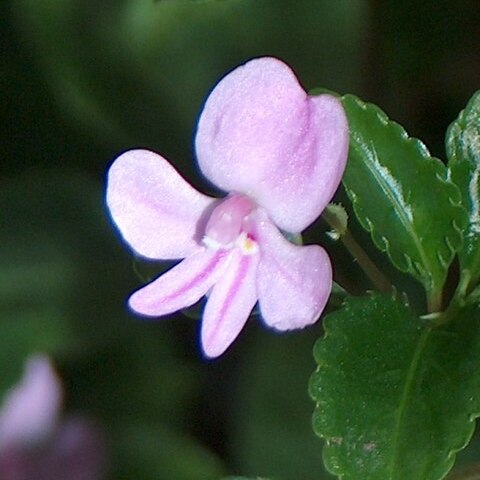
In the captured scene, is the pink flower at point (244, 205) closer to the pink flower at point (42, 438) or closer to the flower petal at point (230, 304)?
the flower petal at point (230, 304)

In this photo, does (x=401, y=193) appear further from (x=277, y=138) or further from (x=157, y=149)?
(x=157, y=149)

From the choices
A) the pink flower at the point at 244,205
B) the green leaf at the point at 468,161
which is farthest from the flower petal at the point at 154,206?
the green leaf at the point at 468,161

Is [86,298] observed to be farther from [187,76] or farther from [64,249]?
[187,76]

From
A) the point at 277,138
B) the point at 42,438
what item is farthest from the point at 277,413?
the point at 277,138

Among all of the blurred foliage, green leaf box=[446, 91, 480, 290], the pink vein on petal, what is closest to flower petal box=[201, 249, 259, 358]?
the pink vein on petal

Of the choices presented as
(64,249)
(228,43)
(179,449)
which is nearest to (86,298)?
(64,249)
